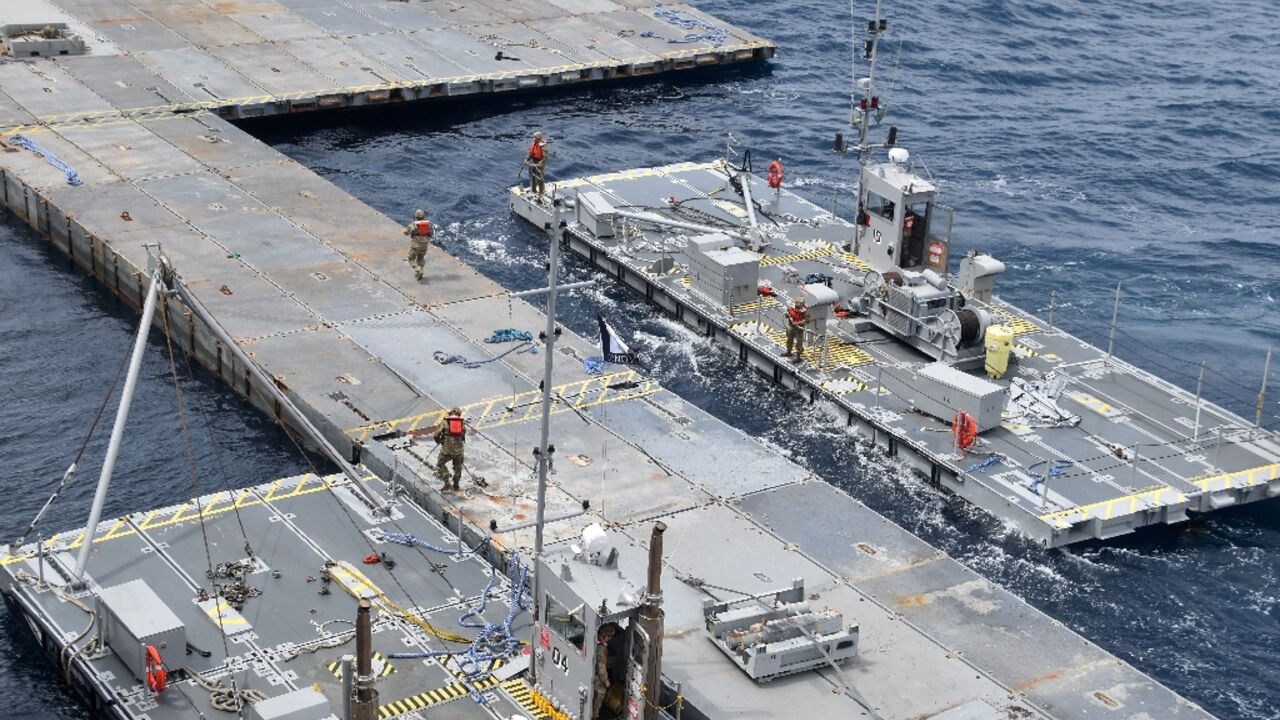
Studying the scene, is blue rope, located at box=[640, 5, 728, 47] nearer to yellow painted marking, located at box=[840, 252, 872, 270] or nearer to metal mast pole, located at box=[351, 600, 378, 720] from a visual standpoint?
yellow painted marking, located at box=[840, 252, 872, 270]

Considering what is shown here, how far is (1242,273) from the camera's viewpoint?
7219 cm

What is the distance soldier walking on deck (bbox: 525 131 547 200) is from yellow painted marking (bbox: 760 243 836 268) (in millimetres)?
10377

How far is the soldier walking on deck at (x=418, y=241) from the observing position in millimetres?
63375

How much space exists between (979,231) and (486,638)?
38.5m

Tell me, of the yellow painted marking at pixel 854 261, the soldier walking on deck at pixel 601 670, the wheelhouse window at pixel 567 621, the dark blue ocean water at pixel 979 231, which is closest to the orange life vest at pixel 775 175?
the dark blue ocean water at pixel 979 231

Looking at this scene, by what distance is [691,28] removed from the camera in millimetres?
97562

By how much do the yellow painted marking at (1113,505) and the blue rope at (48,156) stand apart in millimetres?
40052

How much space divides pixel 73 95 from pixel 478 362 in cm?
3261

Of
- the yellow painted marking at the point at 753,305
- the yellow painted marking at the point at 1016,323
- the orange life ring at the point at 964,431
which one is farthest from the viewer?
the yellow painted marking at the point at 753,305

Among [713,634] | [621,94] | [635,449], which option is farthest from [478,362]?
[621,94]

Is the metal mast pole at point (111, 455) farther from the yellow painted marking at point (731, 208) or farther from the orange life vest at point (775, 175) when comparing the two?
the orange life vest at point (775, 175)

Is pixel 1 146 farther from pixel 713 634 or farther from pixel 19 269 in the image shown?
pixel 713 634

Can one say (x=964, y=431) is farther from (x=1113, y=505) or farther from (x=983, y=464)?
(x=1113, y=505)

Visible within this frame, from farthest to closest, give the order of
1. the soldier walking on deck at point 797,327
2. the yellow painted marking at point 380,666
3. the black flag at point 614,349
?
the soldier walking on deck at point 797,327
the black flag at point 614,349
the yellow painted marking at point 380,666
